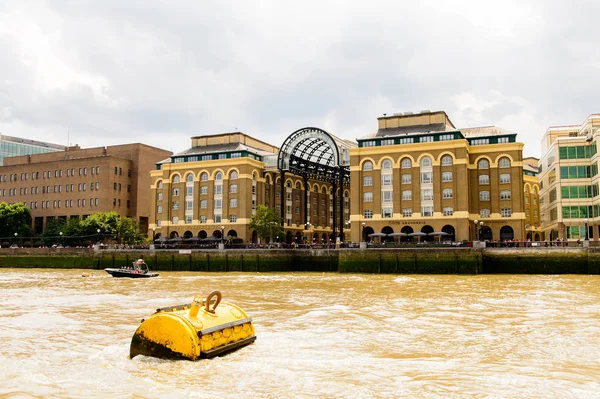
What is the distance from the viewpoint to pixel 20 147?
16250 centimetres

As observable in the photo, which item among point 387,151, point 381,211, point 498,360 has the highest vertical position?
point 387,151

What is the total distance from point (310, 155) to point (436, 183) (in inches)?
1090

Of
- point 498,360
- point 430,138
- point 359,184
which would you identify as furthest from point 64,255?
point 498,360

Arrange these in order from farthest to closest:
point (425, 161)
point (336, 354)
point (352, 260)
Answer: point (425, 161), point (352, 260), point (336, 354)

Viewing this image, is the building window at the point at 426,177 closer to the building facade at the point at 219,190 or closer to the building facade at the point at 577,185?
the building facade at the point at 577,185

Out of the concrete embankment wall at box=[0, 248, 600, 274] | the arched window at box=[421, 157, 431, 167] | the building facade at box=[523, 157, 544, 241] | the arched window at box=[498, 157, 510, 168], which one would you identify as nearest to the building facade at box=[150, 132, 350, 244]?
the concrete embankment wall at box=[0, 248, 600, 274]

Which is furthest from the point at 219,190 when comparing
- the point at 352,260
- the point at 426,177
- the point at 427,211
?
the point at 352,260

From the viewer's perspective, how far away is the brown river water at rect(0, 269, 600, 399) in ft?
40.0

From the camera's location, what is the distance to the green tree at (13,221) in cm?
11156

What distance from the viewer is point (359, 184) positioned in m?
83.2

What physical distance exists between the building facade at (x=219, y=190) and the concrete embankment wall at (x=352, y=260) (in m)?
A: 19.4

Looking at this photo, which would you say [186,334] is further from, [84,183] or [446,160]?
[84,183]

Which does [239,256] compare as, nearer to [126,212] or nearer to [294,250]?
[294,250]

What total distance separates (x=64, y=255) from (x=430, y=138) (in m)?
56.1
